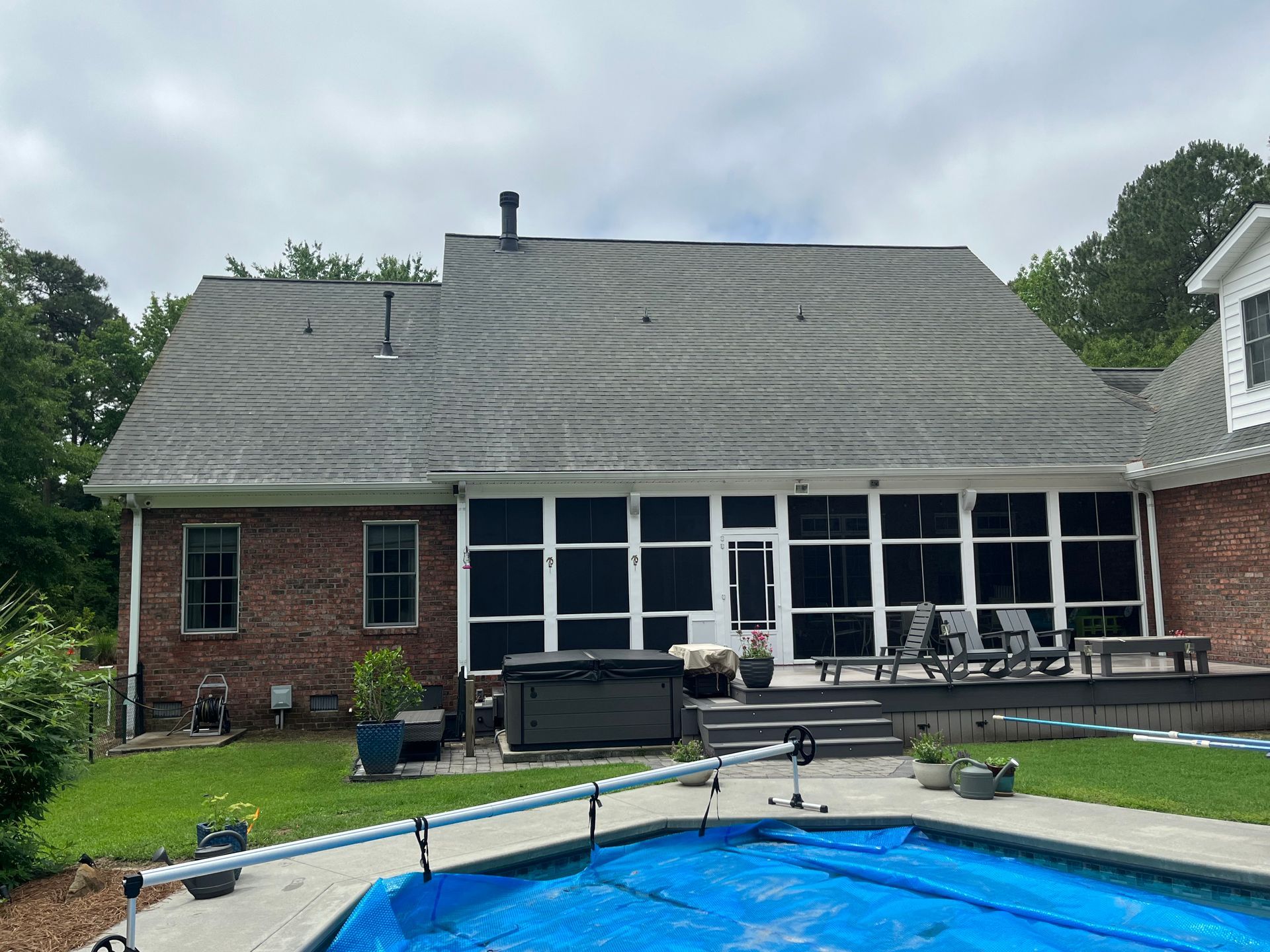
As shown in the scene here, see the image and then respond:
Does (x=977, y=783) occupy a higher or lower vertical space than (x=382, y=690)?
lower

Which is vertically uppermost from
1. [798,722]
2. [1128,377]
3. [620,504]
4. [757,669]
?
[1128,377]

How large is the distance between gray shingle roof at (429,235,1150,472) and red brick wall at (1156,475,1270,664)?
1289 mm

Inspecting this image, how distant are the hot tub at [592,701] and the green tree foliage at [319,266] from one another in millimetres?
27855

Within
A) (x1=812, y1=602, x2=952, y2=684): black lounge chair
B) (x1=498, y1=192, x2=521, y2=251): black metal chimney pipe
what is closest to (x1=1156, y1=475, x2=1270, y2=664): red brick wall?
(x1=812, y1=602, x2=952, y2=684): black lounge chair

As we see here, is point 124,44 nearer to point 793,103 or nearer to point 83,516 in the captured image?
point 793,103

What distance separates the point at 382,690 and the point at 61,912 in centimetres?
532

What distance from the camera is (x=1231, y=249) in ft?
40.0

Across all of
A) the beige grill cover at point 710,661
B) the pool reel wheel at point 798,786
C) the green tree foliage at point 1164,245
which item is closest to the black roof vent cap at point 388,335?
the beige grill cover at point 710,661

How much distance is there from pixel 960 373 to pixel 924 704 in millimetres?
7024

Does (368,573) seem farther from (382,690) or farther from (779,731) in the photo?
(779,731)

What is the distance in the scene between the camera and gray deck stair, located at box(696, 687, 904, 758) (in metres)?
10.0

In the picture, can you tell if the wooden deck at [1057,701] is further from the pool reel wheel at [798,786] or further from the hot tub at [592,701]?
the pool reel wheel at [798,786]

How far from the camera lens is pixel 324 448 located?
13531 mm

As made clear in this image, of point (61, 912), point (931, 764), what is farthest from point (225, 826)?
point (931, 764)
